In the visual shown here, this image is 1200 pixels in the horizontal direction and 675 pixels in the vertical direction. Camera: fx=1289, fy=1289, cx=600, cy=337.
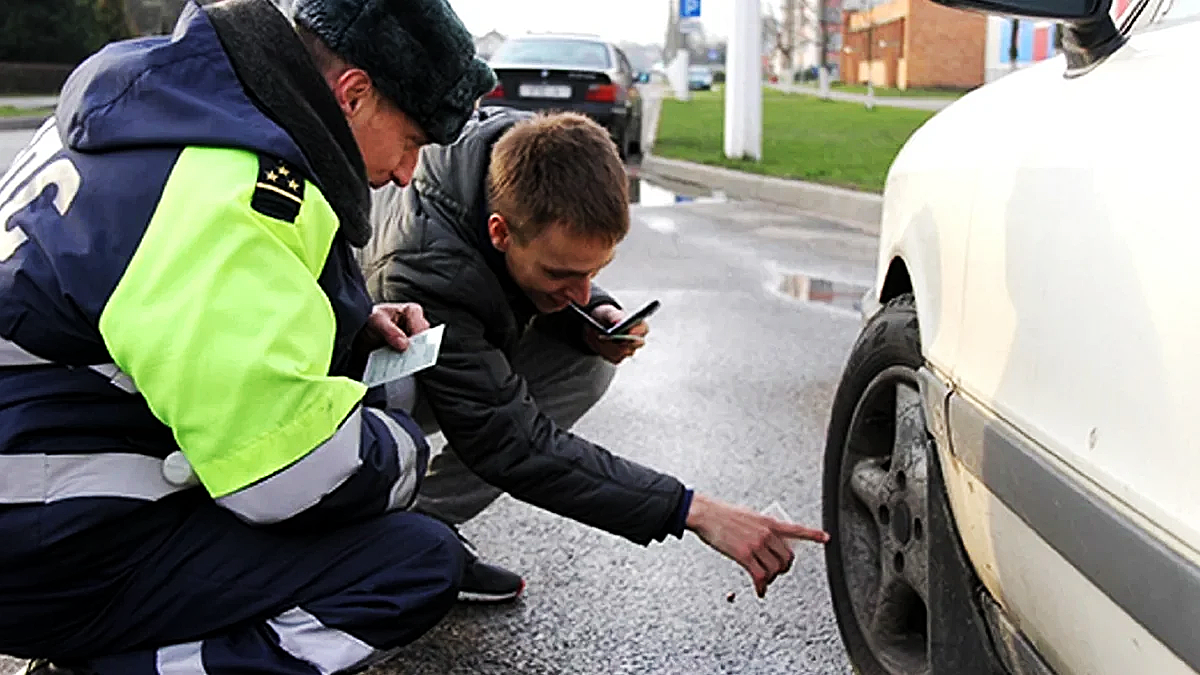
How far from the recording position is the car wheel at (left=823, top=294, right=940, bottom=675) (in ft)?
6.89

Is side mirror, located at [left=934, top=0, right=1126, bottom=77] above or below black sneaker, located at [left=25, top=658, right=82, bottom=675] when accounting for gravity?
above

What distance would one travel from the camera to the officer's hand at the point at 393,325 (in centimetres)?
219

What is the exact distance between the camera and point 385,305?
237 cm

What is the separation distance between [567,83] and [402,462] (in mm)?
14025

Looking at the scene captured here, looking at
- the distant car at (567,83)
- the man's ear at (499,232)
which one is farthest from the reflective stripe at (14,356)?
the distant car at (567,83)

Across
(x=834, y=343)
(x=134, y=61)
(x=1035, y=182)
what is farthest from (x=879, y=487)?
(x=834, y=343)

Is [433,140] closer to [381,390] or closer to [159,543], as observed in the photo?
[381,390]

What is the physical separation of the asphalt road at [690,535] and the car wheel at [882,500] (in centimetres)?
31

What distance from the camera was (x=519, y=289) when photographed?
2525mm

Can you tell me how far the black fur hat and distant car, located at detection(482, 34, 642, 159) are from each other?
42.7 feet

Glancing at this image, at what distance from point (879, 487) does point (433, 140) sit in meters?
0.98

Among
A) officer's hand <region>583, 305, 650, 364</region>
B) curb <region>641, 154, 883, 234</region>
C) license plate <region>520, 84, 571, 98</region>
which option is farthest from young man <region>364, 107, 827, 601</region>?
license plate <region>520, 84, 571, 98</region>

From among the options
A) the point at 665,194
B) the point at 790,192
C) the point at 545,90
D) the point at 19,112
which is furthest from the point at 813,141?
the point at 19,112

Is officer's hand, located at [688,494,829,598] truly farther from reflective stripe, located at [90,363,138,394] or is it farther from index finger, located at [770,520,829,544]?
reflective stripe, located at [90,363,138,394]
